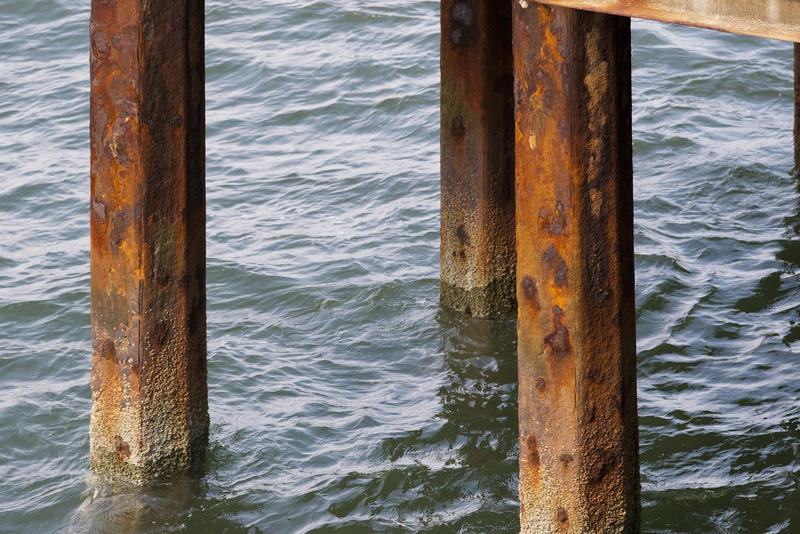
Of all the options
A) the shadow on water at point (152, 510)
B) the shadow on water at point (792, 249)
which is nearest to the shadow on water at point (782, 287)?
the shadow on water at point (792, 249)

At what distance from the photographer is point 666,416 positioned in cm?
611

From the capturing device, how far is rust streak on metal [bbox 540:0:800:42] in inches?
129

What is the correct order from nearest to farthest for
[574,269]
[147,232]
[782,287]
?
[574,269] → [147,232] → [782,287]

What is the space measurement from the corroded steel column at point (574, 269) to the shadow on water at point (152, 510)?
152cm

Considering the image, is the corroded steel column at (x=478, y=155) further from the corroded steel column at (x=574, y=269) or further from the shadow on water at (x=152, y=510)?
the corroded steel column at (x=574, y=269)

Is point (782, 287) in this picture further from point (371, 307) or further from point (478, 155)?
point (371, 307)

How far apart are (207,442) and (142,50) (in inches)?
71.7

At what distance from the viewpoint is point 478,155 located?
667 centimetres

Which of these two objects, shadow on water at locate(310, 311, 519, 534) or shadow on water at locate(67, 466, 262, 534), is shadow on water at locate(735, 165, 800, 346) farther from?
shadow on water at locate(67, 466, 262, 534)

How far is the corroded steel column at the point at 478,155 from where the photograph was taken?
649cm

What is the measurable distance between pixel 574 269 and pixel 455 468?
184cm

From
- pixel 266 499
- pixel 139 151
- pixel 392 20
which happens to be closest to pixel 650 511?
Result: pixel 266 499

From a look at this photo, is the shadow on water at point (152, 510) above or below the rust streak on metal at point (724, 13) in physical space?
below

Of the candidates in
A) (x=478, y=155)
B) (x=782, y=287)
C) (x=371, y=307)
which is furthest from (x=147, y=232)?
(x=782, y=287)
